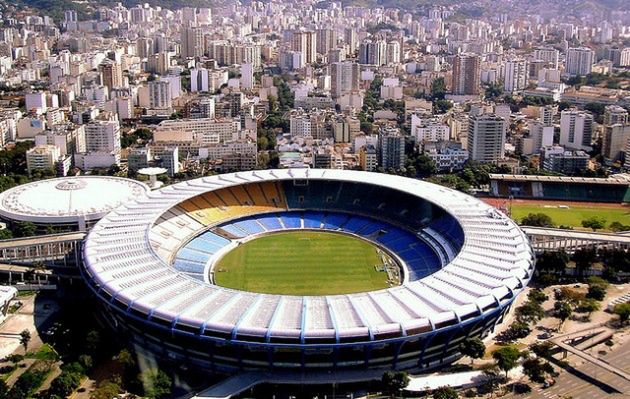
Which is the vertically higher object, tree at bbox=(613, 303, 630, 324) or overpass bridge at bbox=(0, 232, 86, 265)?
overpass bridge at bbox=(0, 232, 86, 265)

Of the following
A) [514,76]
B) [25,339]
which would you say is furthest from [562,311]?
[514,76]

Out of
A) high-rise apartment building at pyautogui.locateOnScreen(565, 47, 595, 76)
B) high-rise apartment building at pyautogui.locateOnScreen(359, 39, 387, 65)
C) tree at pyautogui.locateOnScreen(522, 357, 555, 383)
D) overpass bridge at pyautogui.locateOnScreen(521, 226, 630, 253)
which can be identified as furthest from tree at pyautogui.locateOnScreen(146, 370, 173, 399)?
high-rise apartment building at pyautogui.locateOnScreen(359, 39, 387, 65)

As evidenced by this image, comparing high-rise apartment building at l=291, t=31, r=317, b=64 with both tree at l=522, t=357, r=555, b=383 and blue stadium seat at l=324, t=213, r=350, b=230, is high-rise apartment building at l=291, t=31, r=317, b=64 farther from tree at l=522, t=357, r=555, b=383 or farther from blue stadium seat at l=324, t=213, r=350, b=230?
tree at l=522, t=357, r=555, b=383

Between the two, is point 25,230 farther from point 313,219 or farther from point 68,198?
point 313,219

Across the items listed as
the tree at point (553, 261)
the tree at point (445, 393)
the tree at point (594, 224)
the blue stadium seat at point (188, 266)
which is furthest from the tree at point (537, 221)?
the tree at point (445, 393)

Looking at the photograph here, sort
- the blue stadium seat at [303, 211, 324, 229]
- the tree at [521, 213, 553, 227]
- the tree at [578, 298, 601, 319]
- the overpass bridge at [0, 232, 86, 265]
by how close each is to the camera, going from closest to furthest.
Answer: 1. the tree at [578, 298, 601, 319]
2. the overpass bridge at [0, 232, 86, 265]
3. the blue stadium seat at [303, 211, 324, 229]
4. the tree at [521, 213, 553, 227]

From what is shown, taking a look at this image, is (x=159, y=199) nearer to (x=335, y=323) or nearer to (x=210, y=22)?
(x=335, y=323)

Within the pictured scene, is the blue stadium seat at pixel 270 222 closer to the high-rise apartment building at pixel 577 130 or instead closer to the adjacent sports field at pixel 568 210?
the adjacent sports field at pixel 568 210

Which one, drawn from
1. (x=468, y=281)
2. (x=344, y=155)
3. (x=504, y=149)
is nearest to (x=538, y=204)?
(x=504, y=149)
